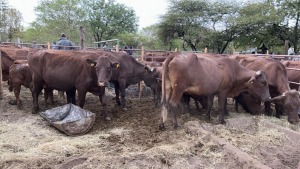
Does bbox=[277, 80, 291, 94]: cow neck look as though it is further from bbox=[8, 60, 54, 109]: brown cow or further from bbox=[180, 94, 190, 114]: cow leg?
bbox=[8, 60, 54, 109]: brown cow

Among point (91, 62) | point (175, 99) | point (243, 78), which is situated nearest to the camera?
point (175, 99)

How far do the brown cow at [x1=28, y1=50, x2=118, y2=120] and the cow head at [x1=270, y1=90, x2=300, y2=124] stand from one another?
395 centimetres

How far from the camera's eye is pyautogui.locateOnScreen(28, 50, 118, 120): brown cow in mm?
6656

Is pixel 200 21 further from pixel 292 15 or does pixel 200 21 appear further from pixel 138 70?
pixel 138 70

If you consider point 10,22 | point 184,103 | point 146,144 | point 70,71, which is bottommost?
point 146,144

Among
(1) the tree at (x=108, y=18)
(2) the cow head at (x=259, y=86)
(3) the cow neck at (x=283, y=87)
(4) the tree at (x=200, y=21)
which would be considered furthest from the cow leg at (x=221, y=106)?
(1) the tree at (x=108, y=18)

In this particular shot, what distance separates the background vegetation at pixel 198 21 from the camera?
26.5m

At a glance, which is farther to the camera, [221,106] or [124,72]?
[124,72]

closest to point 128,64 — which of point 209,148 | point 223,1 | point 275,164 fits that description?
point 209,148

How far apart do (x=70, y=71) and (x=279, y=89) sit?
16.6ft

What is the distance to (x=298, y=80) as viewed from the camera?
8.41 metres

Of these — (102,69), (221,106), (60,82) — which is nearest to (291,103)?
(221,106)

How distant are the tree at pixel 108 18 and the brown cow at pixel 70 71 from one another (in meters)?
27.8

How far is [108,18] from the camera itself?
34562mm
